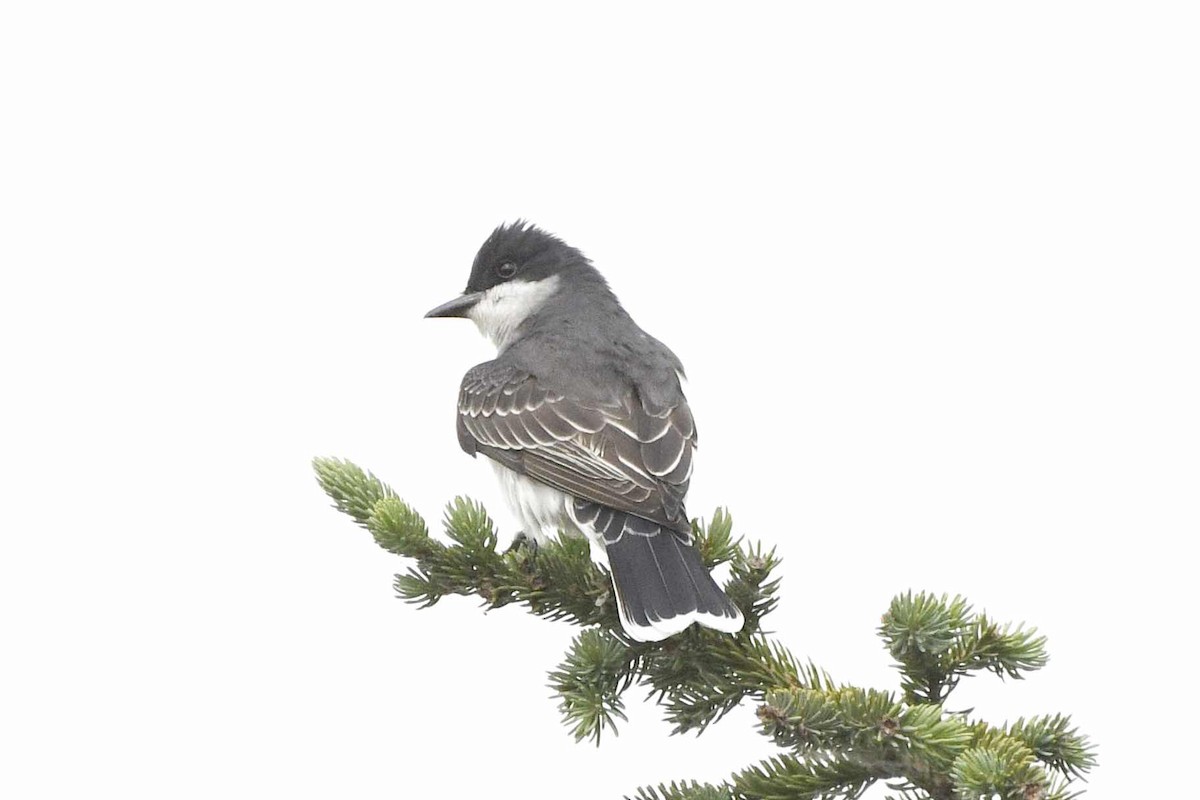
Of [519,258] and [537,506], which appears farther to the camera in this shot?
[519,258]

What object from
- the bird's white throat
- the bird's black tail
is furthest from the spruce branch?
the bird's white throat

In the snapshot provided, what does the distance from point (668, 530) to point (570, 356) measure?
1.81m

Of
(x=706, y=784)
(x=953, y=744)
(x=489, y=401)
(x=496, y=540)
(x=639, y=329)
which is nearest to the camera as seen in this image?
(x=953, y=744)

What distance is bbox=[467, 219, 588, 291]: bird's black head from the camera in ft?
28.5

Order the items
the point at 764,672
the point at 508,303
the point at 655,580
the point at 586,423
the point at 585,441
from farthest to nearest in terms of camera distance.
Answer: the point at 508,303
the point at 586,423
the point at 585,441
the point at 655,580
the point at 764,672

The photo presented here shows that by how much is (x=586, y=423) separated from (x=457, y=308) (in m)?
2.23

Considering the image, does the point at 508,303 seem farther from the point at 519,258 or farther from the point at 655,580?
the point at 655,580

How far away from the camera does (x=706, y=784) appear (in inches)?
162

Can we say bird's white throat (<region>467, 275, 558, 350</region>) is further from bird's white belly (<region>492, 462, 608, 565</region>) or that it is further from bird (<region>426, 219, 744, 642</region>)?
bird's white belly (<region>492, 462, 608, 565</region>)

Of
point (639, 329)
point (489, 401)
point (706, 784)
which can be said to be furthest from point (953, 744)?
point (639, 329)

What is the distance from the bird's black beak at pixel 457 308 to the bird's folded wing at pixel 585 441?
126 cm

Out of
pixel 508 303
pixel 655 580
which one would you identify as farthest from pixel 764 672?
pixel 508 303

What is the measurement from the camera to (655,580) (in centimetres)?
509

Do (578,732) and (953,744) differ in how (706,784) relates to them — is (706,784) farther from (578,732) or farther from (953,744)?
(953,744)
